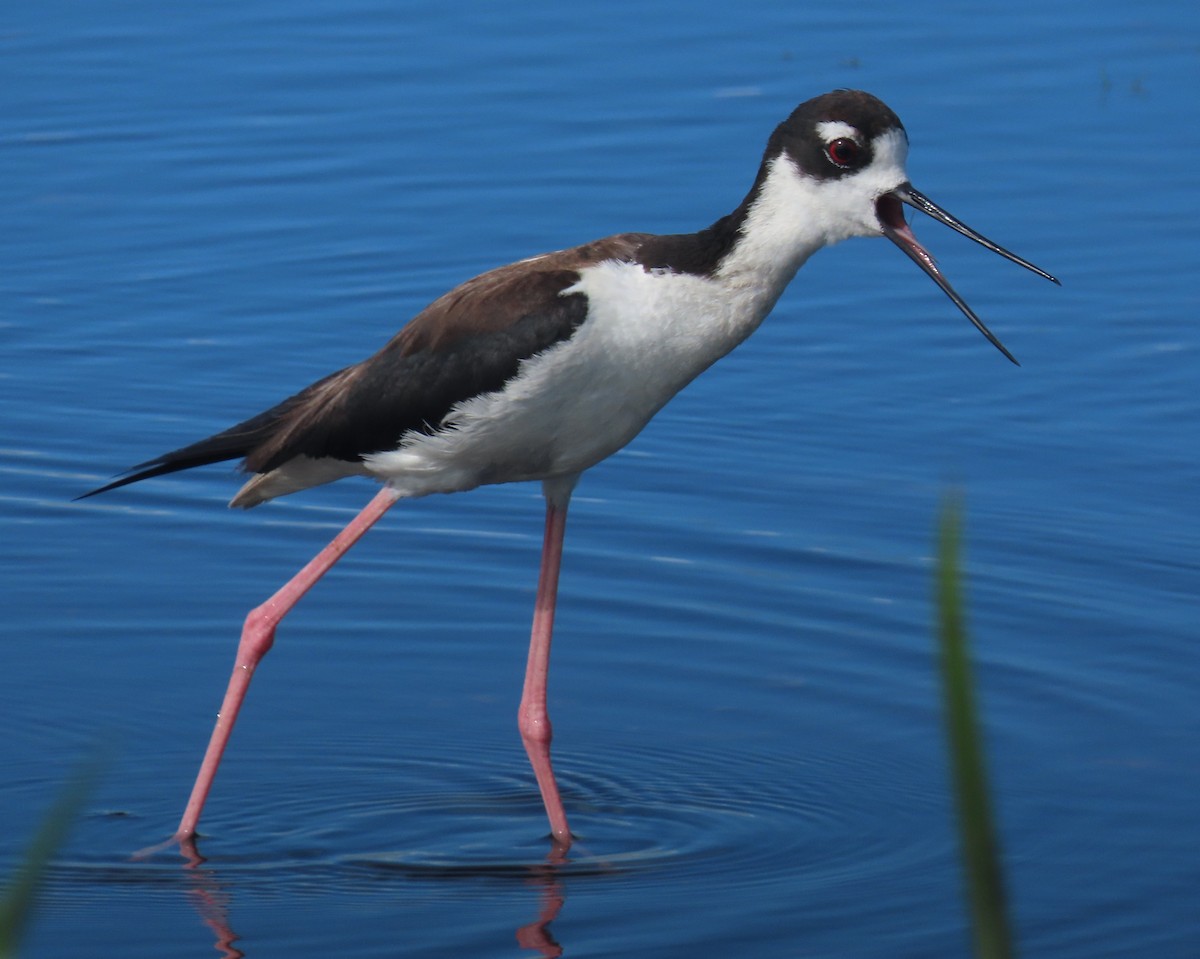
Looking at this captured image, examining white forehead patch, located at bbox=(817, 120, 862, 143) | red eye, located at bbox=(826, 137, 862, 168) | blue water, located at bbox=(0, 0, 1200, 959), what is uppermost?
white forehead patch, located at bbox=(817, 120, 862, 143)

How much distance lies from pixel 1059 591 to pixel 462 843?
2482 mm

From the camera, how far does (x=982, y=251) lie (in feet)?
35.6

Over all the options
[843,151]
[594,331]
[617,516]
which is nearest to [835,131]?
[843,151]

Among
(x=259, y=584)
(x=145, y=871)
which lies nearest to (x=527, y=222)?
(x=259, y=584)

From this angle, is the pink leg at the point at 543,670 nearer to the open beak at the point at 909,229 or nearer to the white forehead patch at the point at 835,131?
the open beak at the point at 909,229

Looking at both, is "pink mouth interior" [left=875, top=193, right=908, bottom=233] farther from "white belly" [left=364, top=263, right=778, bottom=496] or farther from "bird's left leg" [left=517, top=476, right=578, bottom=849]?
"bird's left leg" [left=517, top=476, right=578, bottom=849]

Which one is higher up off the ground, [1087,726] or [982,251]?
[982,251]

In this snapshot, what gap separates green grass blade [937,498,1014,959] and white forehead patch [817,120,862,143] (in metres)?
3.86

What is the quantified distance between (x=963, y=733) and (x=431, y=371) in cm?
414

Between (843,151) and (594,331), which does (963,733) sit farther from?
(843,151)

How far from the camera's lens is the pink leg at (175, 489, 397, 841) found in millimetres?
5574

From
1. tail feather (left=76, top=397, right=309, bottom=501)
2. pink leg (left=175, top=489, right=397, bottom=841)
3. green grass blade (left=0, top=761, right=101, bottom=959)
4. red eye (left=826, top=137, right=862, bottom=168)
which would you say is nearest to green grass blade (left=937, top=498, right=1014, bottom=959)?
green grass blade (left=0, top=761, right=101, bottom=959)

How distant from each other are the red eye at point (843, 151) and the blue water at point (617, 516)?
5.37 ft

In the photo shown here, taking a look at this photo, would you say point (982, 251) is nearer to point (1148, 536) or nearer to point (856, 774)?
point (1148, 536)
